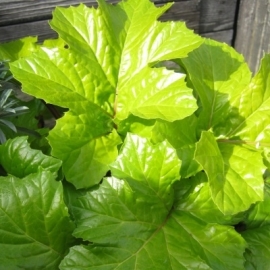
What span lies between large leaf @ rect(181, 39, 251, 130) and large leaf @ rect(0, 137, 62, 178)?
334mm

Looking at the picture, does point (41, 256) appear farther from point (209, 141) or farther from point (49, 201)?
point (209, 141)

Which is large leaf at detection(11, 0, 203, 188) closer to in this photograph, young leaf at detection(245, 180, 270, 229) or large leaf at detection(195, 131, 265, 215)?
large leaf at detection(195, 131, 265, 215)

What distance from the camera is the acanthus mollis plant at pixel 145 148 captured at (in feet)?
2.63

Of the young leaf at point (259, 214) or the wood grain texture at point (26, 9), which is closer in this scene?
the young leaf at point (259, 214)

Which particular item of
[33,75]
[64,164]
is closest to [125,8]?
[33,75]

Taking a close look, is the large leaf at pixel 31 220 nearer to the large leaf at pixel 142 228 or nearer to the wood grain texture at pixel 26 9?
the large leaf at pixel 142 228

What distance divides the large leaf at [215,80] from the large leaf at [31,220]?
1.18 ft

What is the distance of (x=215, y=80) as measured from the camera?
0.98 metres

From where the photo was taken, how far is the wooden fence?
1.40m

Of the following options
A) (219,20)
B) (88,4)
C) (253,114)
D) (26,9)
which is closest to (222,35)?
(219,20)

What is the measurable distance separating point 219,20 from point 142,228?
117 cm

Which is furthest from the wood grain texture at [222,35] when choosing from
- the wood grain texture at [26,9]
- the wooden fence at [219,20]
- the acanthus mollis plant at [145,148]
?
the acanthus mollis plant at [145,148]

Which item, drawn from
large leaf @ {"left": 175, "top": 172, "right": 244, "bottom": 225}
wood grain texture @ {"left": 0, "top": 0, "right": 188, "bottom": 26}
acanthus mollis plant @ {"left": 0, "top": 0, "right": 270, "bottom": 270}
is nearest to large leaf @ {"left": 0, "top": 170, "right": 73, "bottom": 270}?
acanthus mollis plant @ {"left": 0, "top": 0, "right": 270, "bottom": 270}

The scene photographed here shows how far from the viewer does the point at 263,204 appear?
94cm
